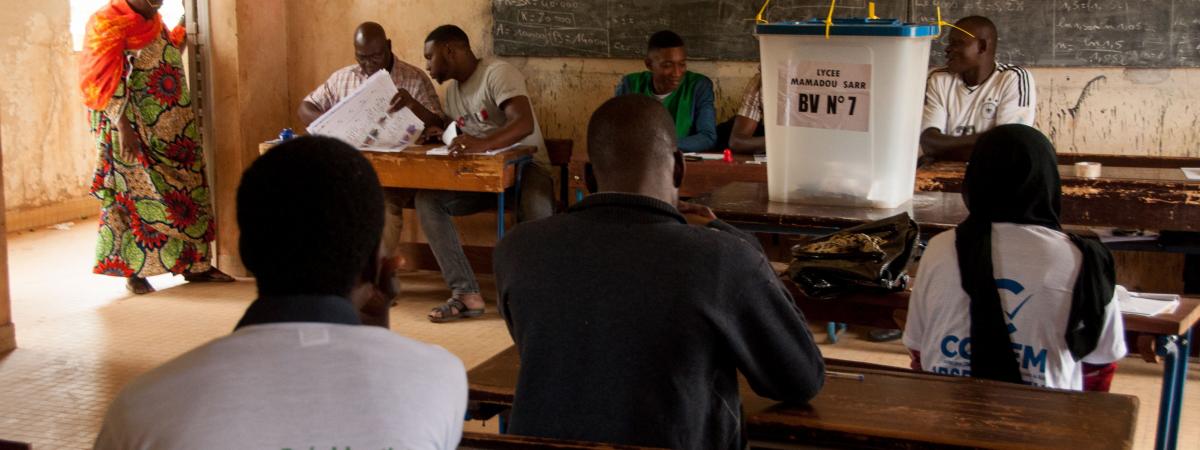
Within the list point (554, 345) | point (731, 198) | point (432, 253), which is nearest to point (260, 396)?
point (554, 345)

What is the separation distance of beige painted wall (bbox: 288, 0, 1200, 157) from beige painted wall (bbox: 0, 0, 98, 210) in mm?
2201

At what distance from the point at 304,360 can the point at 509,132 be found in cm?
480

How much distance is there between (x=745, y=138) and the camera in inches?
245

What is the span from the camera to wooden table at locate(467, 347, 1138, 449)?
224 cm

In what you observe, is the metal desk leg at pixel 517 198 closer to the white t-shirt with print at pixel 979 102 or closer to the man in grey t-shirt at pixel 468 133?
the man in grey t-shirt at pixel 468 133

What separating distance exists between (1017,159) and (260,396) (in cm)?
208

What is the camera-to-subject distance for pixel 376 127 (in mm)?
6223

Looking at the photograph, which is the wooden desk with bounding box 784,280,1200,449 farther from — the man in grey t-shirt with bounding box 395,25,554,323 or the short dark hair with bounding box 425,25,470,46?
the short dark hair with bounding box 425,25,470,46

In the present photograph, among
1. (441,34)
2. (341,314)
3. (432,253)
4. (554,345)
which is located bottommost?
(432,253)

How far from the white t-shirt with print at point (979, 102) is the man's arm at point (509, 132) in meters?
1.95

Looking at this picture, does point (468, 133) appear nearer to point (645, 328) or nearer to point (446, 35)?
point (446, 35)

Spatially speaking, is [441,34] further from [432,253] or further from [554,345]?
[554,345]

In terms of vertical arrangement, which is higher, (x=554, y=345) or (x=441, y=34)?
(x=441, y=34)

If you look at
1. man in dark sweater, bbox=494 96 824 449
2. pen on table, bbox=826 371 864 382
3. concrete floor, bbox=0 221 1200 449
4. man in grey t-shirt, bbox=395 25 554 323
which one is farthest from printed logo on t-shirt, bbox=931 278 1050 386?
man in grey t-shirt, bbox=395 25 554 323
